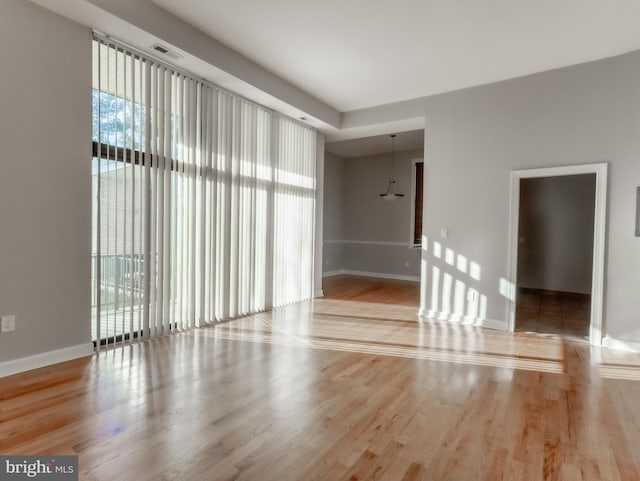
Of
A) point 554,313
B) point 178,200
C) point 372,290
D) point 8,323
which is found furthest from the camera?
point 372,290

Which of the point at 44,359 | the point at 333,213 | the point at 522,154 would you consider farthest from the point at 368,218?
the point at 44,359

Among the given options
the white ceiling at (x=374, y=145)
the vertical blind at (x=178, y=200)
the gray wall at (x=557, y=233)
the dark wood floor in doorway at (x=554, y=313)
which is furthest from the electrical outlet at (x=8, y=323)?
the gray wall at (x=557, y=233)

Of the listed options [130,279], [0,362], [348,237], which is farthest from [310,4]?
[348,237]

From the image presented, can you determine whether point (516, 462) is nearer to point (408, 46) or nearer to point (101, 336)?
point (101, 336)

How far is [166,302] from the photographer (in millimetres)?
4078

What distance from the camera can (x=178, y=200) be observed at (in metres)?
4.20

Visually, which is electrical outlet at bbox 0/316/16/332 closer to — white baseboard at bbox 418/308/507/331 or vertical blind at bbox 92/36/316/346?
vertical blind at bbox 92/36/316/346

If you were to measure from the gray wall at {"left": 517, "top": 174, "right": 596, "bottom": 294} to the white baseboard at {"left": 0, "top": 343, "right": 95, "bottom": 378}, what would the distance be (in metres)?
7.20

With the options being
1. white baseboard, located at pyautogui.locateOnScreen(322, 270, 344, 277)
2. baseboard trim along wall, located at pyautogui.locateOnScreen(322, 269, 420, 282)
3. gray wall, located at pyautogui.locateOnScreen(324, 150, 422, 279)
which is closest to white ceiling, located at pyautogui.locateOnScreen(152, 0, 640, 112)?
gray wall, located at pyautogui.locateOnScreen(324, 150, 422, 279)

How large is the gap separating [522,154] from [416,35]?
216 cm

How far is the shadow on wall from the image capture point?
16.3 ft

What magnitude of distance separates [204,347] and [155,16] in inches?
130

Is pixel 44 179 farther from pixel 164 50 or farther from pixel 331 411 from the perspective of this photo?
pixel 331 411

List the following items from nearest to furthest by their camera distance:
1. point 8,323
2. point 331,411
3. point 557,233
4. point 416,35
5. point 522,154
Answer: point 331,411 → point 8,323 → point 416,35 → point 522,154 → point 557,233
